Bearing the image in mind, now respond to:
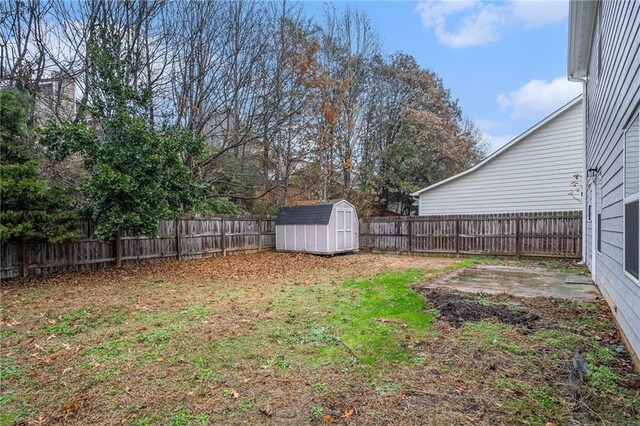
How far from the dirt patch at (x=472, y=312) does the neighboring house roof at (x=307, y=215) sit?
751 cm

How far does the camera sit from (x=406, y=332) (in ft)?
13.3

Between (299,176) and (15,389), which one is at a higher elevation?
(299,176)

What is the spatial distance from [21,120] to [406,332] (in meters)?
8.73

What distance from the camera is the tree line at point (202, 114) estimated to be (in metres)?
8.01

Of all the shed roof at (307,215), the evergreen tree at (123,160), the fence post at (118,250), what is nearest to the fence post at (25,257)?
the evergreen tree at (123,160)

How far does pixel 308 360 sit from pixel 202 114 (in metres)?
11.3

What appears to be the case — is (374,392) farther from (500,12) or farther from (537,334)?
(500,12)

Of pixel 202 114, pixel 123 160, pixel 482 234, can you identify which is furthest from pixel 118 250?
pixel 482 234

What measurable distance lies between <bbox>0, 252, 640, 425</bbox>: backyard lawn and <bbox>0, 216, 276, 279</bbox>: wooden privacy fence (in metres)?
1.98

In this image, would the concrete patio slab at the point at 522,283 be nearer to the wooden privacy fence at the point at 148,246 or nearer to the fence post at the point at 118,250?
the fence post at the point at 118,250

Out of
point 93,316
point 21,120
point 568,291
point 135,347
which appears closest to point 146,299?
point 93,316

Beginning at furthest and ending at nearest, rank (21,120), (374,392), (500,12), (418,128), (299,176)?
(418,128) → (299,176) → (500,12) → (21,120) → (374,392)

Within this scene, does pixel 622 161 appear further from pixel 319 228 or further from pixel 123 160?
pixel 319 228

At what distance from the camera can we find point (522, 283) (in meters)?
6.90
